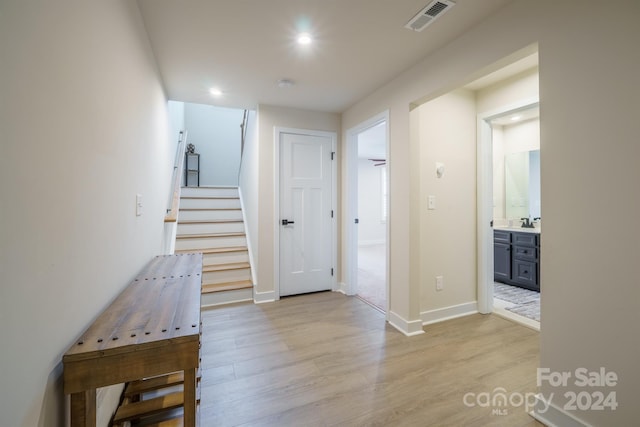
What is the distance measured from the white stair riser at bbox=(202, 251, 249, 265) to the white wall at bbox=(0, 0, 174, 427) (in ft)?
7.24

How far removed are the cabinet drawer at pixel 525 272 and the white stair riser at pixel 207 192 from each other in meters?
4.56

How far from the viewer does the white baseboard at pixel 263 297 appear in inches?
128

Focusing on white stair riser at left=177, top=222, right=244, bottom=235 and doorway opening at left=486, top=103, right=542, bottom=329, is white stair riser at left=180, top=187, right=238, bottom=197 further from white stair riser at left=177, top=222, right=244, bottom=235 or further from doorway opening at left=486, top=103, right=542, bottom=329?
doorway opening at left=486, top=103, right=542, bottom=329

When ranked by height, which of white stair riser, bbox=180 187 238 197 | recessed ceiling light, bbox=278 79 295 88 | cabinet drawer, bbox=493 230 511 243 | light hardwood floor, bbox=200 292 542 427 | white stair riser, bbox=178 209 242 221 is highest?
recessed ceiling light, bbox=278 79 295 88

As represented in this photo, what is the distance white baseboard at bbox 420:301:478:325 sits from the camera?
2.71 metres

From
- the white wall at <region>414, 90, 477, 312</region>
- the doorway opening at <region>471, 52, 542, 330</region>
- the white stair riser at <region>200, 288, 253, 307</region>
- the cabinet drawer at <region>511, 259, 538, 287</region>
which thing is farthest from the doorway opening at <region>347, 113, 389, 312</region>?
the cabinet drawer at <region>511, 259, 538, 287</region>

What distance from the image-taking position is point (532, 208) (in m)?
4.02

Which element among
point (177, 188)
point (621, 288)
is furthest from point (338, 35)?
point (177, 188)

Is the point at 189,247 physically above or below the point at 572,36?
below

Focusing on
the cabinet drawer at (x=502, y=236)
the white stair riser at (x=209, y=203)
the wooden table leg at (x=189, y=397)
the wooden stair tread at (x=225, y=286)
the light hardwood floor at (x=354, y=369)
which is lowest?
the light hardwood floor at (x=354, y=369)

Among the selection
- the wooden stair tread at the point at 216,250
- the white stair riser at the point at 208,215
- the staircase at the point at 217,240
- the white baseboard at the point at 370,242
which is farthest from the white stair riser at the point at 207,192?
the white baseboard at the point at 370,242

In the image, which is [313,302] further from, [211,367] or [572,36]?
[572,36]

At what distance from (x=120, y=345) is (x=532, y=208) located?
496 cm

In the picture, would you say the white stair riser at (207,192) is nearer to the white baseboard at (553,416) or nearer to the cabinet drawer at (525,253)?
the cabinet drawer at (525,253)
